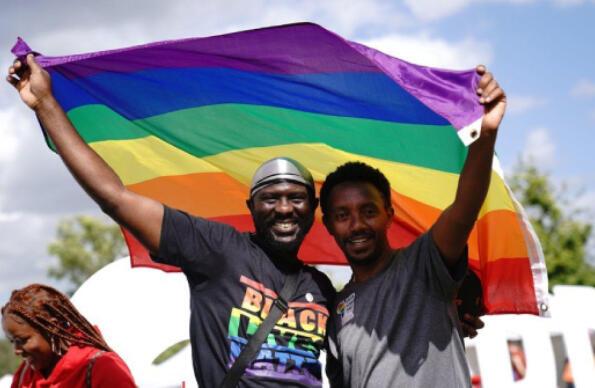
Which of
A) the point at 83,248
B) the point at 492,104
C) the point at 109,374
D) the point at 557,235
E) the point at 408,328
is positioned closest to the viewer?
the point at 492,104

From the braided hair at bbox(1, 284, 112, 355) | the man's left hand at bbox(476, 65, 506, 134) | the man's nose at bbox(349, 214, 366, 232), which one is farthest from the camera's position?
the braided hair at bbox(1, 284, 112, 355)

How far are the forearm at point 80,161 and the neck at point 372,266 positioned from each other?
1030mm

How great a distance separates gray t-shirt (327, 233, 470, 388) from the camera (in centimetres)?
365

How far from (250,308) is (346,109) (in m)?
1.39

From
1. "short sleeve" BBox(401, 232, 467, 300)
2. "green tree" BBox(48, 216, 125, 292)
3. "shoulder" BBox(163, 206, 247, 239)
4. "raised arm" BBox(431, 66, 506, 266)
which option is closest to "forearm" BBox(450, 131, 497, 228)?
"raised arm" BBox(431, 66, 506, 266)

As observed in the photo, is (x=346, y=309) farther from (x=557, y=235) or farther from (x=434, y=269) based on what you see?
(x=557, y=235)

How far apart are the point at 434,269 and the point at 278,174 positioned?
806 millimetres

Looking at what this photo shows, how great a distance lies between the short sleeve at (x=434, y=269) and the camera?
3.69 meters

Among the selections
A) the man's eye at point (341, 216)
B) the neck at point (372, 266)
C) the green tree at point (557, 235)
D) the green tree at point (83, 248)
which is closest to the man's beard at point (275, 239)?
the man's eye at point (341, 216)

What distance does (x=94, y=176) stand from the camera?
12.1ft

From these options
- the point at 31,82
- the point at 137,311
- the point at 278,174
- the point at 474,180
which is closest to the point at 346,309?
the point at 278,174

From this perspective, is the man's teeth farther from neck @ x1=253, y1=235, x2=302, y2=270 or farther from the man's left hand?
the man's left hand

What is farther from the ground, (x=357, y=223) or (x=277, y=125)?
(x=277, y=125)

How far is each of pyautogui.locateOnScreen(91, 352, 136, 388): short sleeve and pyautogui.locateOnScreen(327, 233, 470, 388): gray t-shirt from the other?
155 centimetres
